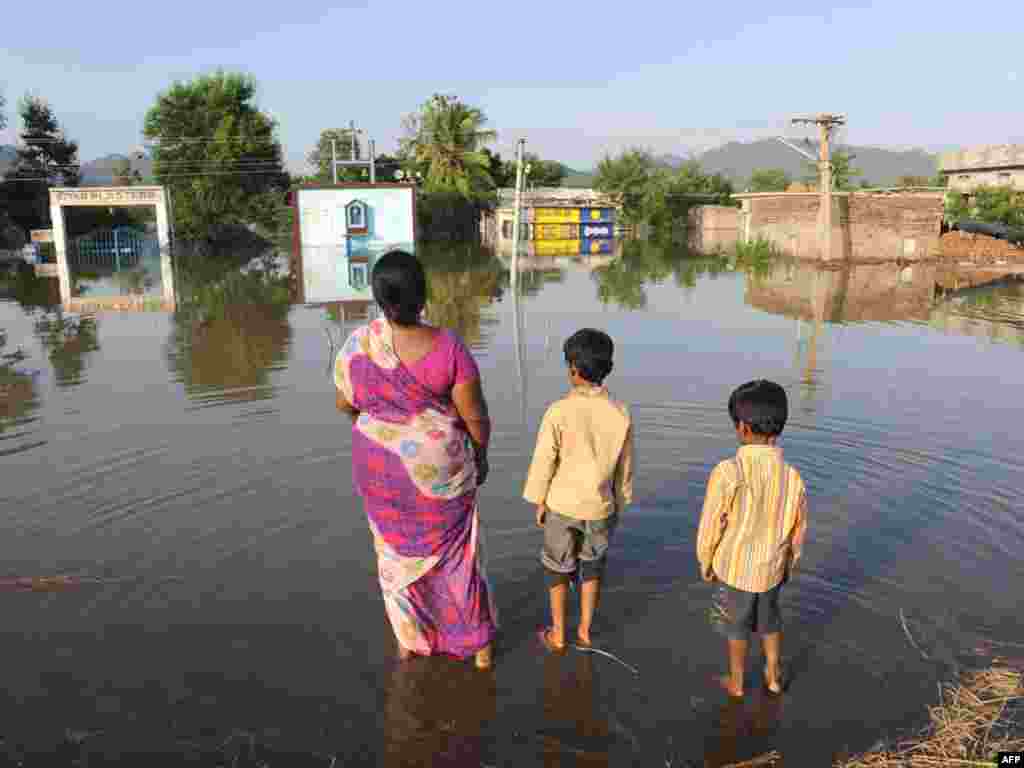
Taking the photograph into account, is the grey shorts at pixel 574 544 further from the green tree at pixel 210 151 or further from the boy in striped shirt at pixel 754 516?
the green tree at pixel 210 151

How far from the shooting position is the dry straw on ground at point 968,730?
2.58 metres

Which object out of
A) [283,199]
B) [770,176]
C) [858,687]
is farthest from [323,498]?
[770,176]

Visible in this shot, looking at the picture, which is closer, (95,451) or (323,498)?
(323,498)

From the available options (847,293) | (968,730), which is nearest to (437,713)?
(968,730)

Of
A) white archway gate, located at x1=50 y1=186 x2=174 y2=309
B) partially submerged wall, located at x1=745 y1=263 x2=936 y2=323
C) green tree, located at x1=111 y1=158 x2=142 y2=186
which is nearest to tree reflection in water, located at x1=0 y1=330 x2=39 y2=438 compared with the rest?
partially submerged wall, located at x1=745 y1=263 x2=936 y2=323

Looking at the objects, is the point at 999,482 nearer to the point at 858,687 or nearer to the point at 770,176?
the point at 858,687

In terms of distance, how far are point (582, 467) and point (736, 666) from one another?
0.95 m

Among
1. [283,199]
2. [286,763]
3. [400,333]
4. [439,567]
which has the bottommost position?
[286,763]

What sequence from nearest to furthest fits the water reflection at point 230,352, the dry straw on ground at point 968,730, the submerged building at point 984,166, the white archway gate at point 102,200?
1. the dry straw on ground at point 968,730
2. the water reflection at point 230,352
3. the white archway gate at point 102,200
4. the submerged building at point 984,166

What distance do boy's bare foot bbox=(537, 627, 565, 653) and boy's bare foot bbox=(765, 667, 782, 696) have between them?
84cm

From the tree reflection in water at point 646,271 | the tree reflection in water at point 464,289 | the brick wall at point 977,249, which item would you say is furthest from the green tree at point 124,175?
the brick wall at point 977,249

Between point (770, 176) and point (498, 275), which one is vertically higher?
point (770, 176)

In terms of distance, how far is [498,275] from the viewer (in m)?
22.4

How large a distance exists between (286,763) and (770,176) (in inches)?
2868
